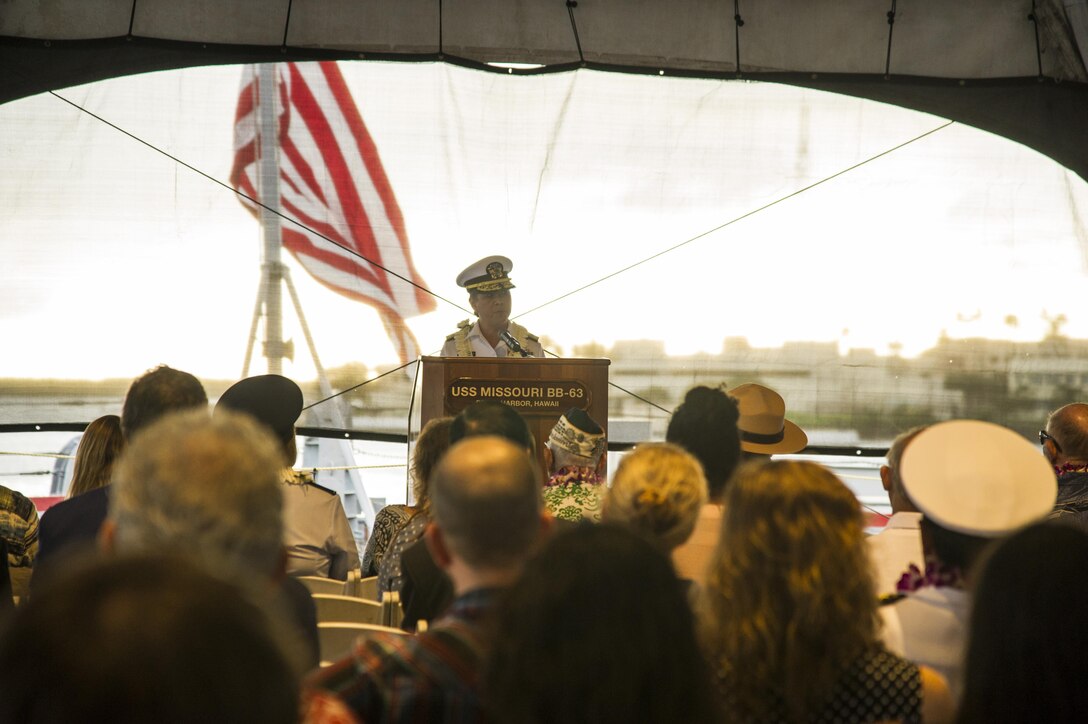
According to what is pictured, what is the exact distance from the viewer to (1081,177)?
5.48 metres

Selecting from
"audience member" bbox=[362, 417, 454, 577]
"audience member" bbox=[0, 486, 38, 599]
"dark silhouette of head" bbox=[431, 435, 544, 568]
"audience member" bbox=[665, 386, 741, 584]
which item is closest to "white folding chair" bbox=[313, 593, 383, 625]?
"audience member" bbox=[362, 417, 454, 577]

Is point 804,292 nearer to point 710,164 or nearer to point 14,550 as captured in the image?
point 710,164

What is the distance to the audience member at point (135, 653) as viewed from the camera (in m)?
0.58

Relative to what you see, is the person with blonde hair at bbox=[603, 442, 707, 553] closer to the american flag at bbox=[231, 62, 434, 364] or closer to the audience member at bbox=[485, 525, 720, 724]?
the audience member at bbox=[485, 525, 720, 724]

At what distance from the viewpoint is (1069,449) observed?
3.64m

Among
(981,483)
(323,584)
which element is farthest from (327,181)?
(981,483)

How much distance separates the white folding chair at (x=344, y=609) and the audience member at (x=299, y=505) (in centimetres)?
45

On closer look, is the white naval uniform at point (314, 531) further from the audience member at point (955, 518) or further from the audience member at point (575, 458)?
the audience member at point (955, 518)

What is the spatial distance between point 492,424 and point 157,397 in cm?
78

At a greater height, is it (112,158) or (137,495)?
(112,158)

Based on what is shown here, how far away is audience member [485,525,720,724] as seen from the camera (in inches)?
36.9

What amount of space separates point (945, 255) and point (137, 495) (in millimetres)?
Answer: 5043

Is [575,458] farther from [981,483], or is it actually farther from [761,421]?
[981,483]

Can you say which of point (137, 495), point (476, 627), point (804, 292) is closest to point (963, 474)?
point (476, 627)
